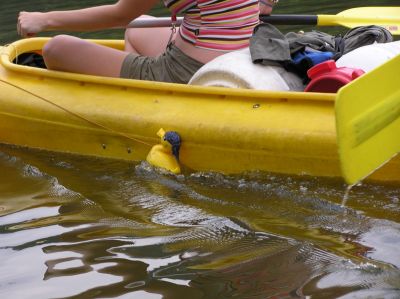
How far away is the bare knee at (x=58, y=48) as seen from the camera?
430 cm

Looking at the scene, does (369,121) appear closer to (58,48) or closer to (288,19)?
(58,48)

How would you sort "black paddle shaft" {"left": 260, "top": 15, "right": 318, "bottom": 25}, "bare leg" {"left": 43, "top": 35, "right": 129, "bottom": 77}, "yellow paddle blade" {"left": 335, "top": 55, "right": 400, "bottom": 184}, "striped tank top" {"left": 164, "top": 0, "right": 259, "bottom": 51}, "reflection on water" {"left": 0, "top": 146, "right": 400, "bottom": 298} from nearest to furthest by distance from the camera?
"reflection on water" {"left": 0, "top": 146, "right": 400, "bottom": 298}
"yellow paddle blade" {"left": 335, "top": 55, "right": 400, "bottom": 184}
"striped tank top" {"left": 164, "top": 0, "right": 259, "bottom": 51}
"bare leg" {"left": 43, "top": 35, "right": 129, "bottom": 77}
"black paddle shaft" {"left": 260, "top": 15, "right": 318, "bottom": 25}

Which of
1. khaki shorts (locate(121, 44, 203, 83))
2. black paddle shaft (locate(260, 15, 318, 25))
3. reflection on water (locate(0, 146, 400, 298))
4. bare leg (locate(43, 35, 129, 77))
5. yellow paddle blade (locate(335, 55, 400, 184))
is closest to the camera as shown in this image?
reflection on water (locate(0, 146, 400, 298))

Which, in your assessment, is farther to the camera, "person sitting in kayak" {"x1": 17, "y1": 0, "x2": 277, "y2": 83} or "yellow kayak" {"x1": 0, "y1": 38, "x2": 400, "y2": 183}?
"person sitting in kayak" {"x1": 17, "y1": 0, "x2": 277, "y2": 83}

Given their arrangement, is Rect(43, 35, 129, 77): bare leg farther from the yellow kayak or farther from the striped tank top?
the striped tank top

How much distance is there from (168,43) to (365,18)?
148cm

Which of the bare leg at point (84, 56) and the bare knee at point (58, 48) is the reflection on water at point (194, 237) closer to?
the bare leg at point (84, 56)

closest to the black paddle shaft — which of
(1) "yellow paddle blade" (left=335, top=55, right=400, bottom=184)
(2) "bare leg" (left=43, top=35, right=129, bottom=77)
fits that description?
(2) "bare leg" (left=43, top=35, right=129, bottom=77)

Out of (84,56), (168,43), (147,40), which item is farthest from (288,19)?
(84,56)

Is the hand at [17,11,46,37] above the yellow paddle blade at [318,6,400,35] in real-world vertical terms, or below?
above

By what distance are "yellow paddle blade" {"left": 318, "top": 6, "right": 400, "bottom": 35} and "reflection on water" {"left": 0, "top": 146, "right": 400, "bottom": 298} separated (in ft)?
5.55

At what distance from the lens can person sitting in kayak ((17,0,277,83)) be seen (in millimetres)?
3928

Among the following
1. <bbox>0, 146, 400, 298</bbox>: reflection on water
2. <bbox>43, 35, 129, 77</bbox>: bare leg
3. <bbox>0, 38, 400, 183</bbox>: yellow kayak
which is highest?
<bbox>43, 35, 129, 77</bbox>: bare leg

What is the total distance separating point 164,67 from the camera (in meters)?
4.14
